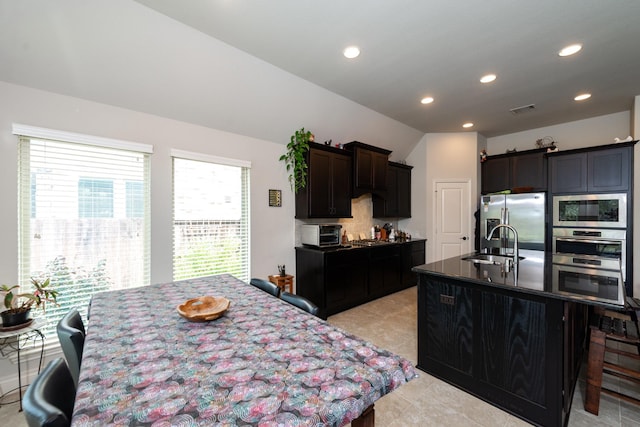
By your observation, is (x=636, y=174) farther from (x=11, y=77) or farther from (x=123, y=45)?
(x=11, y=77)

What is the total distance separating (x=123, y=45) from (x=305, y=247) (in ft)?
9.91

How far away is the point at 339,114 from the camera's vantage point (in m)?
4.04

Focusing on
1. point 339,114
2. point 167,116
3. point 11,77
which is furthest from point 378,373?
point 339,114

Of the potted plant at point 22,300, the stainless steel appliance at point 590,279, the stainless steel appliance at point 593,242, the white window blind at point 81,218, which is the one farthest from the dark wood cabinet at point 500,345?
the potted plant at point 22,300

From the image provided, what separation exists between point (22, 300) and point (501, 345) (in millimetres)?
3926

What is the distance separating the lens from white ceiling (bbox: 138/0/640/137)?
2.17 m

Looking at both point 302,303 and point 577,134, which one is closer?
point 302,303

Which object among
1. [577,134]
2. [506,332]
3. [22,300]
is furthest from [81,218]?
[577,134]

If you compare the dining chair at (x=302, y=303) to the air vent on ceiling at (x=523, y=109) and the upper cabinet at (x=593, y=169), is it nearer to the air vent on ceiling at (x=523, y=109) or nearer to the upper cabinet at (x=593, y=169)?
the air vent on ceiling at (x=523, y=109)

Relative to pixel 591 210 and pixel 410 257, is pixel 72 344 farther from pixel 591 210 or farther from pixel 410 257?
pixel 591 210

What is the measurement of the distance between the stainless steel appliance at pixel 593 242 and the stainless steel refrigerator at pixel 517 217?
0.82 ft

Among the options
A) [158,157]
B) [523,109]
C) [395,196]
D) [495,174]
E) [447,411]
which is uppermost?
[523,109]

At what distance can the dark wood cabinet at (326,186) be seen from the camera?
388 centimetres

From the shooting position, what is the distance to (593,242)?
4.06m
